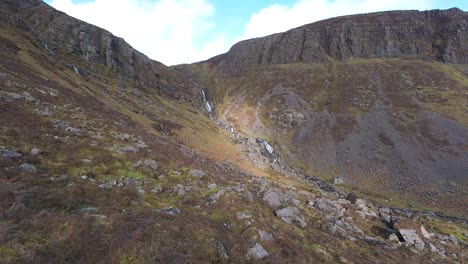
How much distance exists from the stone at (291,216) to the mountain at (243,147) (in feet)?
0.38

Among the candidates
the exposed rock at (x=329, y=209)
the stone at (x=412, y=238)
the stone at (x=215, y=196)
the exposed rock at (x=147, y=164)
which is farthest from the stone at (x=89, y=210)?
the stone at (x=412, y=238)

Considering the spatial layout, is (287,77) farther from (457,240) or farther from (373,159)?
(457,240)

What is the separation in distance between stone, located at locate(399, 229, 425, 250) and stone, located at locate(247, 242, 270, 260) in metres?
15.5

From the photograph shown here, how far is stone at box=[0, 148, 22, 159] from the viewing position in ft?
51.7

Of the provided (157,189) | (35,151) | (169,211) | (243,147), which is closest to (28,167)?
(35,151)

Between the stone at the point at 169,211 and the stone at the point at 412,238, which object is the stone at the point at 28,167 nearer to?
the stone at the point at 169,211

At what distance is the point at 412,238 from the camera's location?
23156 mm

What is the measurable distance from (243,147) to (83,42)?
176 ft

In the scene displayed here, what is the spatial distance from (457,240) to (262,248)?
26366mm

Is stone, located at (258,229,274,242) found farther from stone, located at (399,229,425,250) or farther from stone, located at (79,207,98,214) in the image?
stone, located at (399,229,425,250)

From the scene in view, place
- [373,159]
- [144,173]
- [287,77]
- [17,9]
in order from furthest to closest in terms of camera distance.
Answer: [287,77] < [17,9] < [373,159] < [144,173]

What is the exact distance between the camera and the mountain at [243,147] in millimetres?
12453

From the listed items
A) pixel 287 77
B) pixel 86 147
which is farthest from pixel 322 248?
pixel 287 77

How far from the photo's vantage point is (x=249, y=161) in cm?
5403
